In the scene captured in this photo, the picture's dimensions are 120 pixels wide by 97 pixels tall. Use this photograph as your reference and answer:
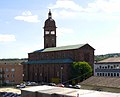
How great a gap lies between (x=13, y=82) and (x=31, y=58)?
20409 millimetres

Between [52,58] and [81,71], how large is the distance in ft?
59.7

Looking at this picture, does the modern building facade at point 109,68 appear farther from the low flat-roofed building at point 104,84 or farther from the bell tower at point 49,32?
the bell tower at point 49,32

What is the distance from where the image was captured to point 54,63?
87938 millimetres

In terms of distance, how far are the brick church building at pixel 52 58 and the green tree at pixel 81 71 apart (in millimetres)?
3862

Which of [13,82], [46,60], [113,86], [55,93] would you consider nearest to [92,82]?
[113,86]

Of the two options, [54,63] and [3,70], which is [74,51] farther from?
[3,70]

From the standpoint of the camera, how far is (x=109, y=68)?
231 feet

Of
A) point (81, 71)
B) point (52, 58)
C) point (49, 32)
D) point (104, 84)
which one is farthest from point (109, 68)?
point (49, 32)

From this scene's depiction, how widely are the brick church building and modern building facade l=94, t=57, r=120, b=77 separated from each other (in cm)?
1060

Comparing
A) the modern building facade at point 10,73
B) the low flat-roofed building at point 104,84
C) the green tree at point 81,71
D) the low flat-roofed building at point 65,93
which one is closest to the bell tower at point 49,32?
the modern building facade at point 10,73

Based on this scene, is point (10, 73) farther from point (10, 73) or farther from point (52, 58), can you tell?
point (52, 58)

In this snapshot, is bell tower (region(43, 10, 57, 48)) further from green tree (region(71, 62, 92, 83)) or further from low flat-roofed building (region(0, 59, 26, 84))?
green tree (region(71, 62, 92, 83))

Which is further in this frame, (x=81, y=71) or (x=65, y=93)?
(x=81, y=71)

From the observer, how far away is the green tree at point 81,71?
76.1 m
